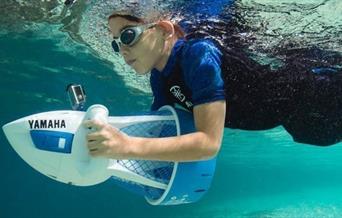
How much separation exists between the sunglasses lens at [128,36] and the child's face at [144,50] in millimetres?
61

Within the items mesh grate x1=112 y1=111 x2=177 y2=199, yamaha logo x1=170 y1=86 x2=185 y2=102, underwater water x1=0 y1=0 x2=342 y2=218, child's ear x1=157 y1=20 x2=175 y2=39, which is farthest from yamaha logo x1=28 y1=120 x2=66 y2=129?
underwater water x1=0 y1=0 x2=342 y2=218

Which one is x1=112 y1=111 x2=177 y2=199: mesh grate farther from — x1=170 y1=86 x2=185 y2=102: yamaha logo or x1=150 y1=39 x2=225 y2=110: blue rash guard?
x1=150 y1=39 x2=225 y2=110: blue rash guard

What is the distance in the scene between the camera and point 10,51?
739 inches

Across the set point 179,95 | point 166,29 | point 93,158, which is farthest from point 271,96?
point 93,158

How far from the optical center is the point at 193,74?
417 cm

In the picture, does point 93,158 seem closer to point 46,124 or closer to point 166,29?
point 46,124

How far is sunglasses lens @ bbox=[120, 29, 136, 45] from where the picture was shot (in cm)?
487

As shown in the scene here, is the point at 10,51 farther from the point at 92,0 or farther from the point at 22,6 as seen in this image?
the point at 92,0

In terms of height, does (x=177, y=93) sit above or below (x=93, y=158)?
above

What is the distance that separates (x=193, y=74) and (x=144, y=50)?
1036mm

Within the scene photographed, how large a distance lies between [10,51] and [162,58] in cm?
1587

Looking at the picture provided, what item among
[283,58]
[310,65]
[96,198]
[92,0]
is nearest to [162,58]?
[310,65]

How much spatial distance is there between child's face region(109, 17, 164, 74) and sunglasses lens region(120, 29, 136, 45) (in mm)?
61

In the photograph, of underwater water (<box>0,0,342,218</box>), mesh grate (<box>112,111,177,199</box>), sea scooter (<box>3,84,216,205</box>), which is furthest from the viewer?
underwater water (<box>0,0,342,218</box>)
